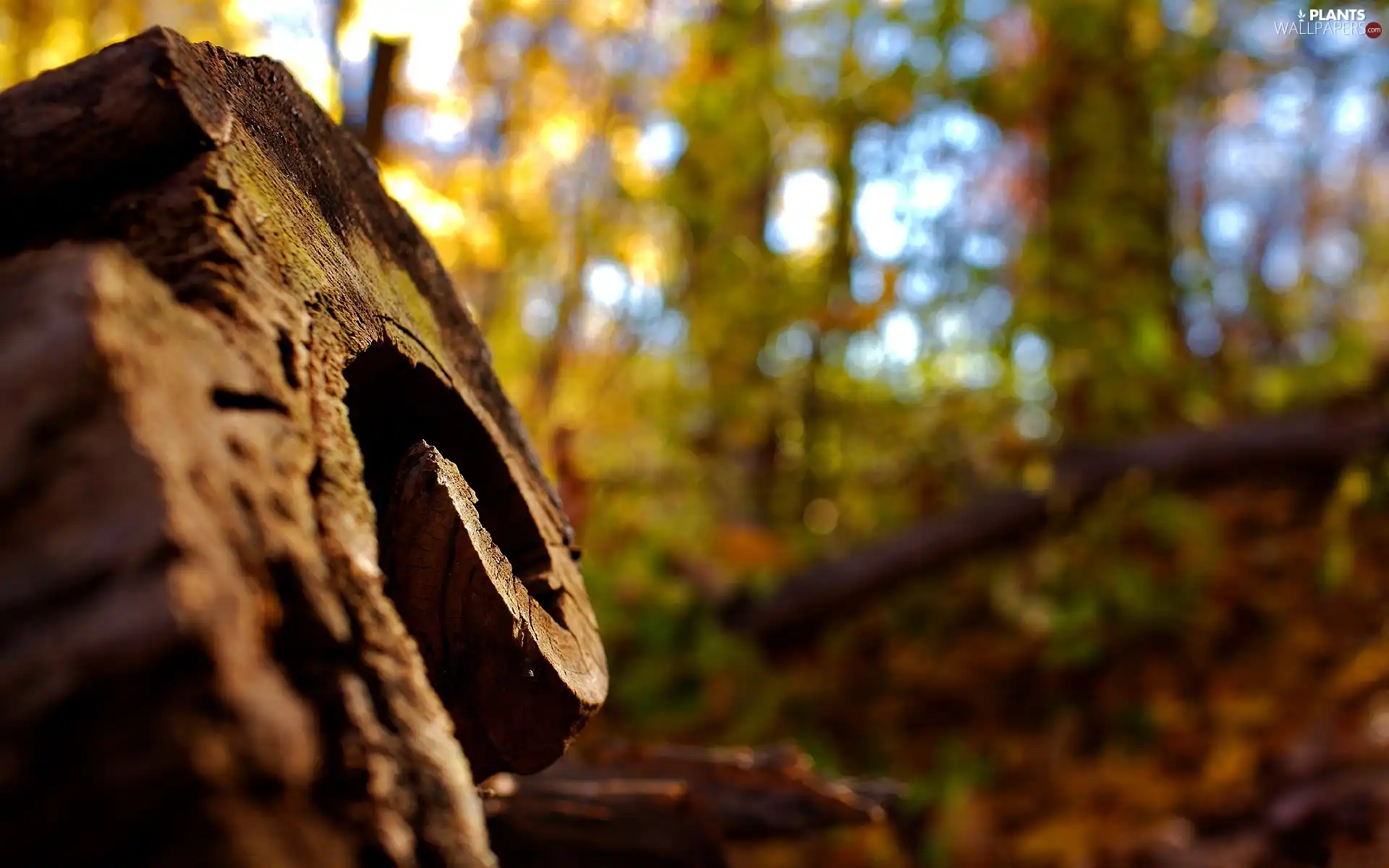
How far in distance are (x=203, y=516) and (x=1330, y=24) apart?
408cm

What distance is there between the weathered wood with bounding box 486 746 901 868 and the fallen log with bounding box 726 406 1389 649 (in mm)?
2030

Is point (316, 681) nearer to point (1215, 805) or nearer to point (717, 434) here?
point (1215, 805)

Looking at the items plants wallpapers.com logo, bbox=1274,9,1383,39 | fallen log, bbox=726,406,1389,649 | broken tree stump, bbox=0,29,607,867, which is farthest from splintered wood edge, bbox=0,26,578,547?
plants wallpapers.com logo, bbox=1274,9,1383,39

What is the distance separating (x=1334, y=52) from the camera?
379 cm

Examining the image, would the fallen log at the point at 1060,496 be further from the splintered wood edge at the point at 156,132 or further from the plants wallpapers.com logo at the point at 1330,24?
the splintered wood edge at the point at 156,132

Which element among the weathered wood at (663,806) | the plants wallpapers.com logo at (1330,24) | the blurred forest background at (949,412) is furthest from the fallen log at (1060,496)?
the weathered wood at (663,806)

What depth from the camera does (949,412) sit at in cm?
404

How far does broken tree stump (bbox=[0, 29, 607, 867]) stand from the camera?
19.9 inches

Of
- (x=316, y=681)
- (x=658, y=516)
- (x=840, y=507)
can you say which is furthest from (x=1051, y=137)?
(x=316, y=681)

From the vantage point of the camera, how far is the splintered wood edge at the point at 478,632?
2.85ft

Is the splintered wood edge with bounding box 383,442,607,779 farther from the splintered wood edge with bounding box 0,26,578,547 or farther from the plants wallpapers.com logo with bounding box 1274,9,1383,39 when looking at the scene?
the plants wallpapers.com logo with bounding box 1274,9,1383,39

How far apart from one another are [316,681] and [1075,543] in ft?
11.5

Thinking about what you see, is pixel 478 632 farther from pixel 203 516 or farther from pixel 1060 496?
pixel 1060 496

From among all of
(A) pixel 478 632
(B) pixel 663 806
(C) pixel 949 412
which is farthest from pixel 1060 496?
(A) pixel 478 632
